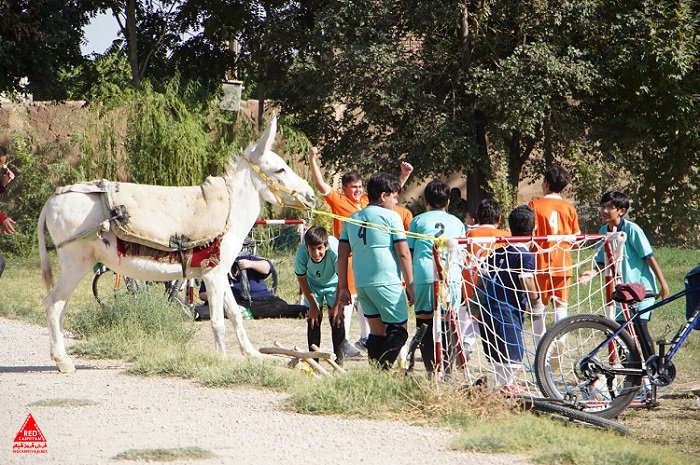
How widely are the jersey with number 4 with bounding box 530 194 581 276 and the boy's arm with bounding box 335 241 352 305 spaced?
1.59m

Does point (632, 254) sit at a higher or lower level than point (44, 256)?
higher

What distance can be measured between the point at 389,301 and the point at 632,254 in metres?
2.11

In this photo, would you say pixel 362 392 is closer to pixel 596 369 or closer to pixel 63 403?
pixel 596 369

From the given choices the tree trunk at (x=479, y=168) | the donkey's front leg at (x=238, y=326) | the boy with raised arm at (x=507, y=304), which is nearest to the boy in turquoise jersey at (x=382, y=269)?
the boy with raised arm at (x=507, y=304)

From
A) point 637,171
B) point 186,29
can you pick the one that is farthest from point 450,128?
point 186,29

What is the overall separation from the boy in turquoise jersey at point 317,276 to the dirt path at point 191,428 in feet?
4.36

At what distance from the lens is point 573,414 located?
23.2 feet

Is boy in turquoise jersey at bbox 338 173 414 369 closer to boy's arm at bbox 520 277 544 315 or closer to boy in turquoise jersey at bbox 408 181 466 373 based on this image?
boy in turquoise jersey at bbox 408 181 466 373

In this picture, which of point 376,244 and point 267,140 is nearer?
point 376,244

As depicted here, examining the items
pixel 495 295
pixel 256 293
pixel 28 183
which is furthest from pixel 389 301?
pixel 28 183

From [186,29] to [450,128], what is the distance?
28.2 ft

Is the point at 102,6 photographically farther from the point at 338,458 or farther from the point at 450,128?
the point at 338,458

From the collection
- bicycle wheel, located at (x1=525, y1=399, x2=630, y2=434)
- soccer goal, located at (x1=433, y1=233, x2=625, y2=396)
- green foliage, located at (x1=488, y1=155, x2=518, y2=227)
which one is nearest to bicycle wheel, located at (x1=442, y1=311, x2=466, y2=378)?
soccer goal, located at (x1=433, y1=233, x2=625, y2=396)

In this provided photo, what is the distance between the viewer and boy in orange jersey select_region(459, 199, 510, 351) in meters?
8.23
